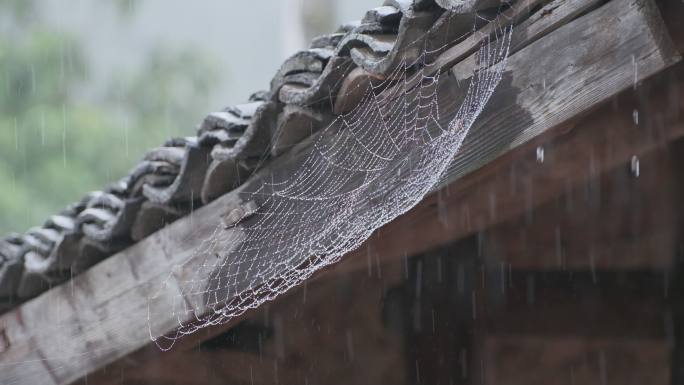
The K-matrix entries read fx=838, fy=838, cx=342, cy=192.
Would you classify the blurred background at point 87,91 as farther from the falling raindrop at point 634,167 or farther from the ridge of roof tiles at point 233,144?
the ridge of roof tiles at point 233,144

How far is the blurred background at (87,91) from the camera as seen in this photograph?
11648mm

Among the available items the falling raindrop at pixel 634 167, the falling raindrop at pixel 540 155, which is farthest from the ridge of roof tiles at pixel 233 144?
the falling raindrop at pixel 634 167

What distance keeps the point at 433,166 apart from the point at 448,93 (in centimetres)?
21

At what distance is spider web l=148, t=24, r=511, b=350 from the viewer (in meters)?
2.40

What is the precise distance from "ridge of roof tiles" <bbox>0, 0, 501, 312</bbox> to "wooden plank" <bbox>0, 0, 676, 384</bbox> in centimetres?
6

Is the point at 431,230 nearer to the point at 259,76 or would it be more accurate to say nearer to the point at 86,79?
the point at 86,79

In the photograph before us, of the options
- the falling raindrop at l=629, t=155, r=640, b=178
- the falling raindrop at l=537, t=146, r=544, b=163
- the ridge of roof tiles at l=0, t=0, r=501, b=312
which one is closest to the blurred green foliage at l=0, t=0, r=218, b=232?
the ridge of roof tiles at l=0, t=0, r=501, b=312

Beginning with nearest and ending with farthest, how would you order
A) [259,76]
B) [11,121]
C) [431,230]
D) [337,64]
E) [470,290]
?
[337,64] → [431,230] → [470,290] → [11,121] → [259,76]

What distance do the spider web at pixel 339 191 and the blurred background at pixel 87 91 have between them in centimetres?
800

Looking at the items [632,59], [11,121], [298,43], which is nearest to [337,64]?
[632,59]

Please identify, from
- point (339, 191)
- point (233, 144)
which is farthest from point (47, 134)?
point (339, 191)

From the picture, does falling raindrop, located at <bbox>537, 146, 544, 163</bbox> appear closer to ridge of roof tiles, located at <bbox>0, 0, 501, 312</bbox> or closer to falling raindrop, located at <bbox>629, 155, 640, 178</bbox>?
ridge of roof tiles, located at <bbox>0, 0, 501, 312</bbox>

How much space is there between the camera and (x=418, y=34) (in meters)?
2.35

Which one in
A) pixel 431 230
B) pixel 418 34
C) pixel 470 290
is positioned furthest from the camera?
pixel 470 290
